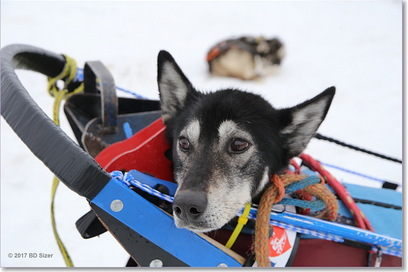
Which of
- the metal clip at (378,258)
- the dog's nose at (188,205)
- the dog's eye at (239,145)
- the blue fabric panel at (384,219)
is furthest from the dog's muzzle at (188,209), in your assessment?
the blue fabric panel at (384,219)

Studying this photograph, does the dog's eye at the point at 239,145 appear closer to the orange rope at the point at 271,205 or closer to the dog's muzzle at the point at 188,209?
the orange rope at the point at 271,205

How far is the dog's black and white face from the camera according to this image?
1.40 metres

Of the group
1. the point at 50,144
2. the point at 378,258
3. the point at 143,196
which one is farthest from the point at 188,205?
the point at 378,258

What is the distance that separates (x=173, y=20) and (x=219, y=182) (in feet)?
16.1

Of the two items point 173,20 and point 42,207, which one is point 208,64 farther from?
point 42,207

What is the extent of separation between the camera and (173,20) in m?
5.96

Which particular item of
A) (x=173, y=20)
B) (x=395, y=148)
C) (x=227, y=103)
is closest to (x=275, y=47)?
(x=173, y=20)

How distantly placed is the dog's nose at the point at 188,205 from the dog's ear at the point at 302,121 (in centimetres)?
54

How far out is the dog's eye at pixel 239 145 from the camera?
5.08 ft

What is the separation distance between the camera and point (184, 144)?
1605 mm

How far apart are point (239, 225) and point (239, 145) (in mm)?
296

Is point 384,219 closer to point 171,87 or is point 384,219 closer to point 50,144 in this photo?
point 171,87

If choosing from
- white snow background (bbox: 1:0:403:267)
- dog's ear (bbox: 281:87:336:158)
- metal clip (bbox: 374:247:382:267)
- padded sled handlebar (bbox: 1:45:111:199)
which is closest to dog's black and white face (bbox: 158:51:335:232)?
dog's ear (bbox: 281:87:336:158)

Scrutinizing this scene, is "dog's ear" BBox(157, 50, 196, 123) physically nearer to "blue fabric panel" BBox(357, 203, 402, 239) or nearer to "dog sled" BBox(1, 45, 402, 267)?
"dog sled" BBox(1, 45, 402, 267)
